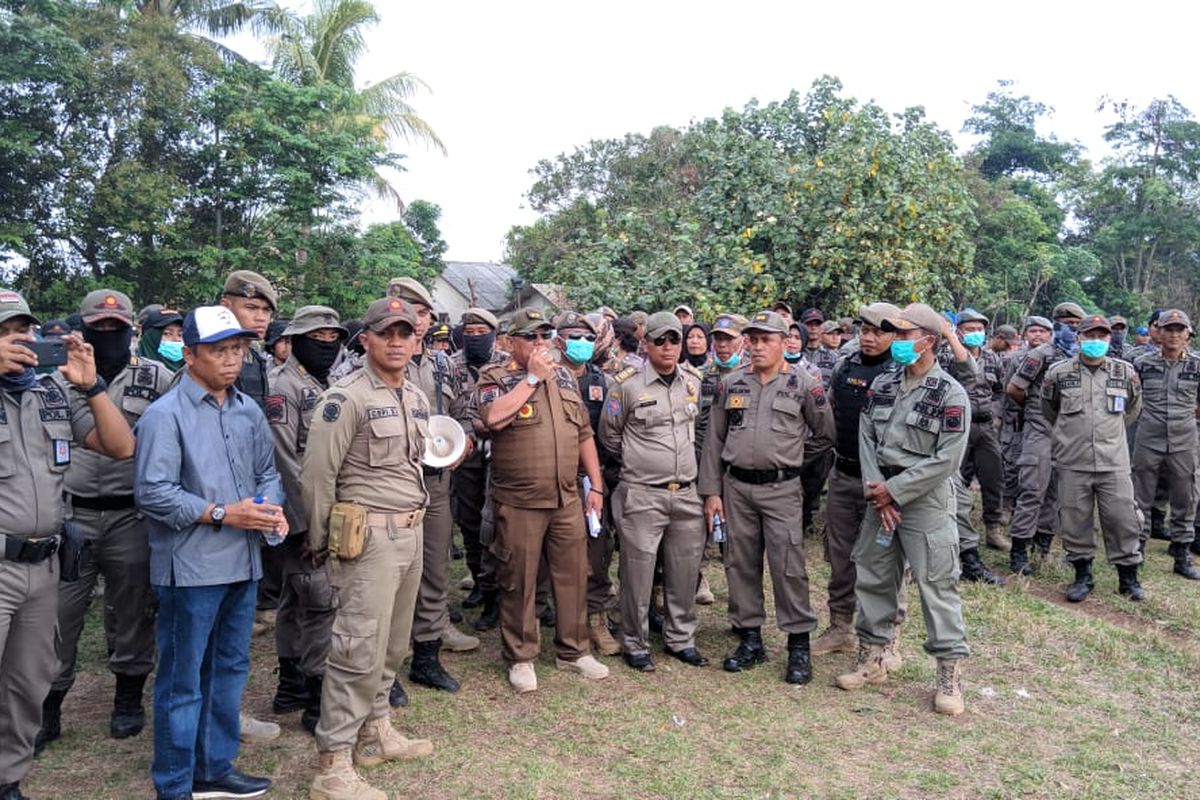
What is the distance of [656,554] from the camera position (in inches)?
229

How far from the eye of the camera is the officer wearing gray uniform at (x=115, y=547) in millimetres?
4477

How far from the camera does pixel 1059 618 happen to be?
6.62 metres

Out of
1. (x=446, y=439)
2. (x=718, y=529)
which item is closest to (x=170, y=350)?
(x=446, y=439)

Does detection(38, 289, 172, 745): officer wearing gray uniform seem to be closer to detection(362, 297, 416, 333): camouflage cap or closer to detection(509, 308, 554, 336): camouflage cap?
detection(362, 297, 416, 333): camouflage cap

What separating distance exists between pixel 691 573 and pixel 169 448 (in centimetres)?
340

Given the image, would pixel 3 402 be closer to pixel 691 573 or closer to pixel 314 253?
pixel 691 573

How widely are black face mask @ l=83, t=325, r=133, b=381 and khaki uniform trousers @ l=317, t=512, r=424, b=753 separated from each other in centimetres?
185

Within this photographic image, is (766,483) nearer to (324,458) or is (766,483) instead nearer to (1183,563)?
(324,458)

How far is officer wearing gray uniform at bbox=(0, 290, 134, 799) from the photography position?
11.5ft

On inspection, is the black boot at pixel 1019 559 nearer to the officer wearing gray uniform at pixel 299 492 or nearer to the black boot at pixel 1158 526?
the black boot at pixel 1158 526

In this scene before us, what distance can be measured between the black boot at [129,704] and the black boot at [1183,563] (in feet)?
28.6

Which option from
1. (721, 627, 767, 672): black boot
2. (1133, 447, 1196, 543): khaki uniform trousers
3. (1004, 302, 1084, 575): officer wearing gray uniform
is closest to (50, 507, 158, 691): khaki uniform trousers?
(721, 627, 767, 672): black boot

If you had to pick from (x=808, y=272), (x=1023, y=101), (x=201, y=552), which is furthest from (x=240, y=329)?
(x=1023, y=101)

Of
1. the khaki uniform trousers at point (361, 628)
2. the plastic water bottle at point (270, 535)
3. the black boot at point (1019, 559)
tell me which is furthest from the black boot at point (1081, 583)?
the plastic water bottle at point (270, 535)
